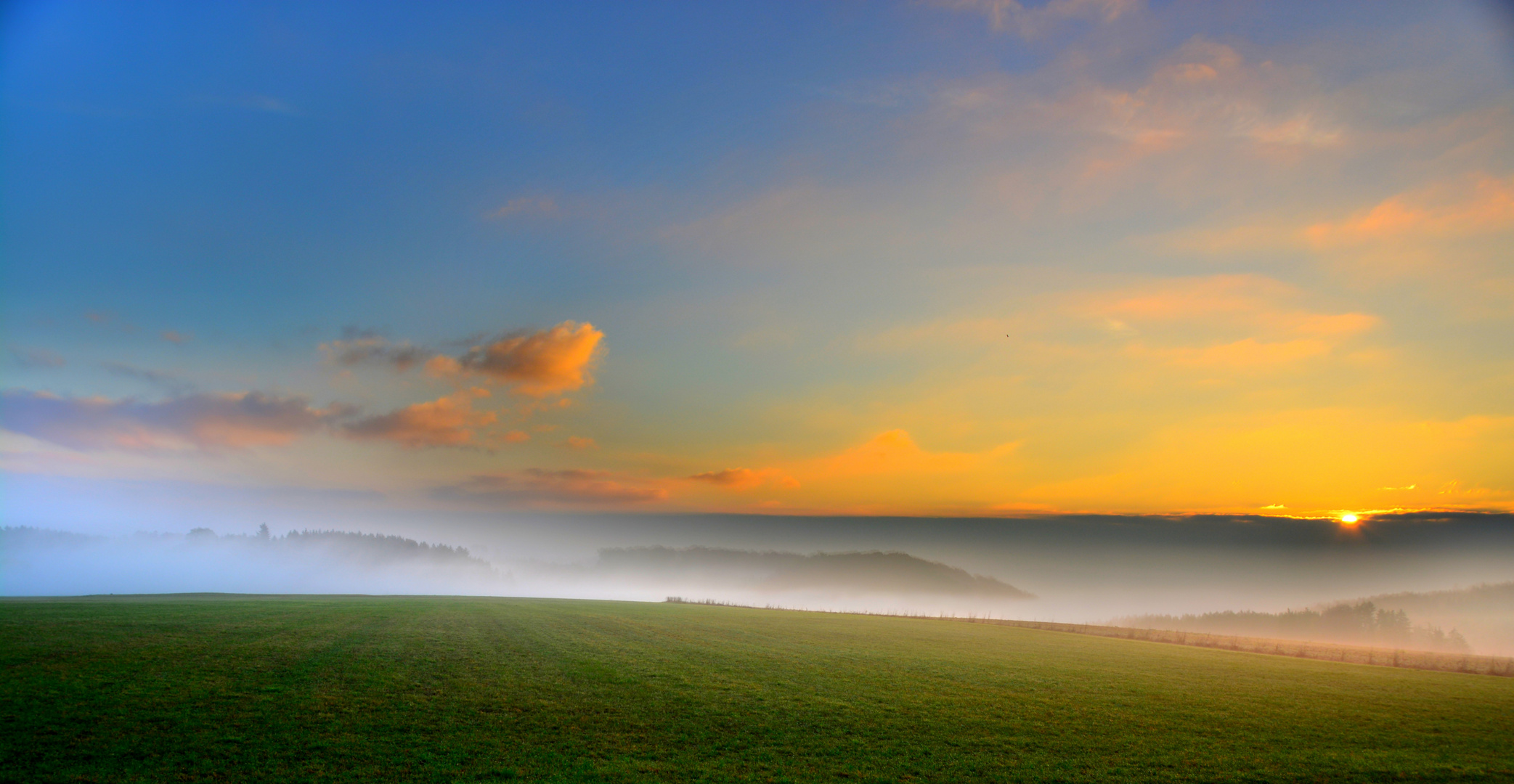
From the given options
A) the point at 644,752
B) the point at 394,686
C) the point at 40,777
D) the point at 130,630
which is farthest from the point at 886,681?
the point at 130,630

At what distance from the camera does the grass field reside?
14039 mm

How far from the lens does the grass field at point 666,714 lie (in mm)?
14039

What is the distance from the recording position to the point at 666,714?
61.6 feet

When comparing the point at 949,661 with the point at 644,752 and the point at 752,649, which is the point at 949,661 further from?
the point at 644,752

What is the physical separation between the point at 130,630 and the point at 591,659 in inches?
875

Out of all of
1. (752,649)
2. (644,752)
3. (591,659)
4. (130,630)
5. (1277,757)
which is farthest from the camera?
(752,649)

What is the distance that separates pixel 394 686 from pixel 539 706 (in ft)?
18.7

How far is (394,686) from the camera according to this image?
2094 centimetres

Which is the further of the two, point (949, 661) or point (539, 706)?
point (949, 661)

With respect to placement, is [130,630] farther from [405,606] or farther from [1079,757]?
[1079,757]

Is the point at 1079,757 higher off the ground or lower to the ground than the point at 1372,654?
higher

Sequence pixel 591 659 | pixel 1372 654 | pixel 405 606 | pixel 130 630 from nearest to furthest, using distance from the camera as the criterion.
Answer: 1. pixel 591 659
2. pixel 130 630
3. pixel 1372 654
4. pixel 405 606

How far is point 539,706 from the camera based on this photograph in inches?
744

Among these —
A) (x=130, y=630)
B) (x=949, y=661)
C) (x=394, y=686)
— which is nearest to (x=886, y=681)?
(x=949, y=661)
